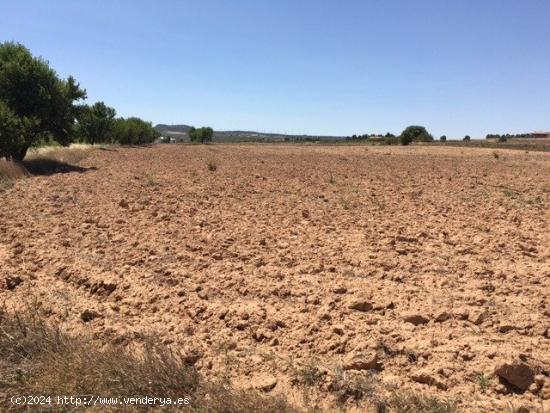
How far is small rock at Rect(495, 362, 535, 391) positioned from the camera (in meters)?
4.01

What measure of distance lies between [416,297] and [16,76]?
88.0 ft

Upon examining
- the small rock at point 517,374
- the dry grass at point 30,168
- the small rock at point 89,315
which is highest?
the dry grass at point 30,168

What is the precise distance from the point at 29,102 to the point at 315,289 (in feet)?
84.6

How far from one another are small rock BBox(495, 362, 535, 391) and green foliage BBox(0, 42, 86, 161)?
25665 millimetres

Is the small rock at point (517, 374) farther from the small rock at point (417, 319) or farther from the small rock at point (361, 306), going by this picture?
the small rock at point (361, 306)

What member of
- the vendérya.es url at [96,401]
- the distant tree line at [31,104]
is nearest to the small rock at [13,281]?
the vendérya.es url at [96,401]

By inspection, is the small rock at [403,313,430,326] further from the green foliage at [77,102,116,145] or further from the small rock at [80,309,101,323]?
the green foliage at [77,102,116,145]

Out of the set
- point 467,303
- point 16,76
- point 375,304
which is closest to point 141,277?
point 375,304

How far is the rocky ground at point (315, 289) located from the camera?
14.1 feet

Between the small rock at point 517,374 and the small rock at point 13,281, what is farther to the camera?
the small rock at point 13,281

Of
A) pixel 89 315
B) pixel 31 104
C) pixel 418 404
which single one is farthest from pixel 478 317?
pixel 31 104

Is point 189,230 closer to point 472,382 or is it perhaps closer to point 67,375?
point 67,375

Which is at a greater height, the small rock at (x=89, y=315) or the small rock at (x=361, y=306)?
the small rock at (x=361, y=306)

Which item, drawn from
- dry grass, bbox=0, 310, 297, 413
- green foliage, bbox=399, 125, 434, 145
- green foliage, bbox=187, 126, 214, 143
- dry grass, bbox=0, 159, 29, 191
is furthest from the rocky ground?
green foliage, bbox=187, 126, 214, 143
